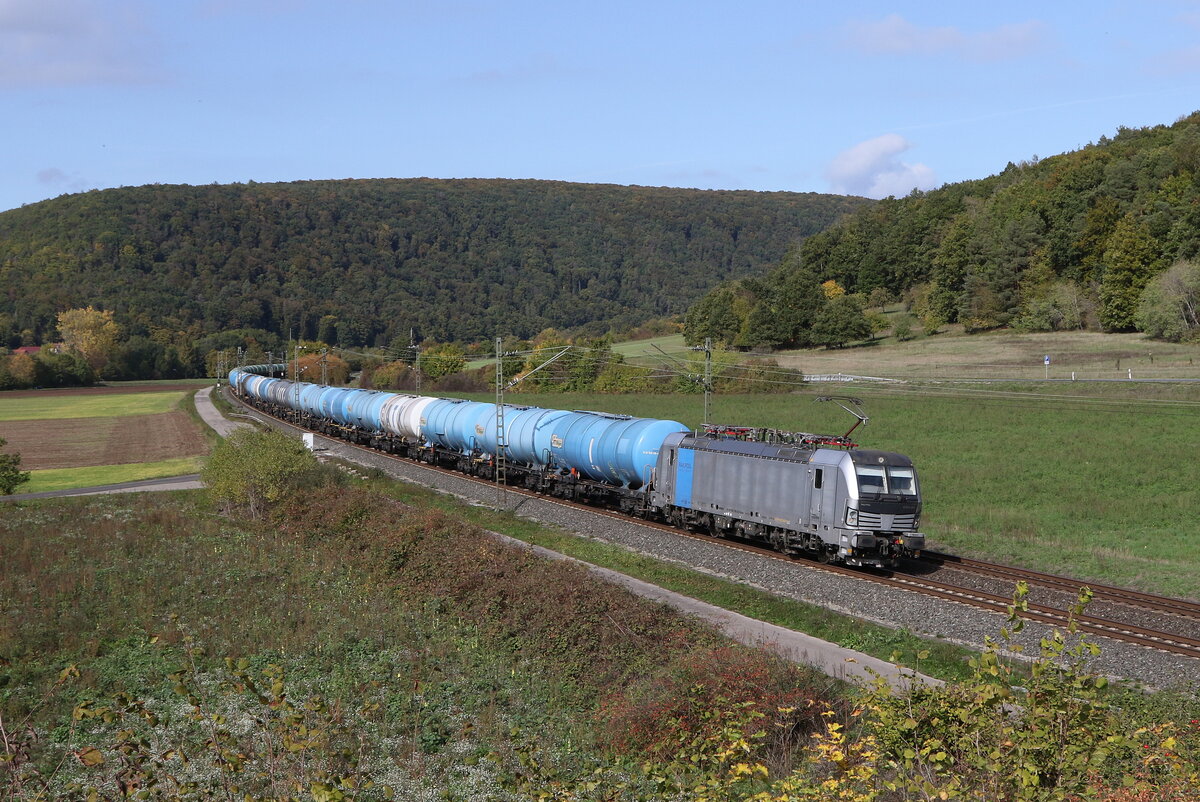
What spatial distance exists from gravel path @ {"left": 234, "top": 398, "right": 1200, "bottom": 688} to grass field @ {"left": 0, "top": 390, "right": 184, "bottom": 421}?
80.4m

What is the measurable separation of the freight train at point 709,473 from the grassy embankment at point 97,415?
1816 centimetres

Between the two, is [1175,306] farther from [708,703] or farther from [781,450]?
[708,703]

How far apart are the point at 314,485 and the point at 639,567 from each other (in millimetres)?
17464

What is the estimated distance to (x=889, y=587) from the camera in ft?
82.6

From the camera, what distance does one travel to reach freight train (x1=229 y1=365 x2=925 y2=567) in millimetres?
26703

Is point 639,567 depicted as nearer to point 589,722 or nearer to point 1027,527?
point 589,722

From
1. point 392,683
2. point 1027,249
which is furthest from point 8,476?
point 1027,249

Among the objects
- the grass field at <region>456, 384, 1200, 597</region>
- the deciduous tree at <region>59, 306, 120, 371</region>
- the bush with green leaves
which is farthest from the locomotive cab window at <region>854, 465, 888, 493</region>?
the deciduous tree at <region>59, 306, 120, 371</region>

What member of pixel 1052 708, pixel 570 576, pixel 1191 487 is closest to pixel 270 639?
pixel 570 576

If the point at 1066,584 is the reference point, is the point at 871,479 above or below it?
above

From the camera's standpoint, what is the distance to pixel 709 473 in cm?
3172

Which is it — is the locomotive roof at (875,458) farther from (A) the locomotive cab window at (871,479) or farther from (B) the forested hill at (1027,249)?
(B) the forested hill at (1027,249)

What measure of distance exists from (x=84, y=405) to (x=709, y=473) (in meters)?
104

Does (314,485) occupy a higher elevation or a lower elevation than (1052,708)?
lower
